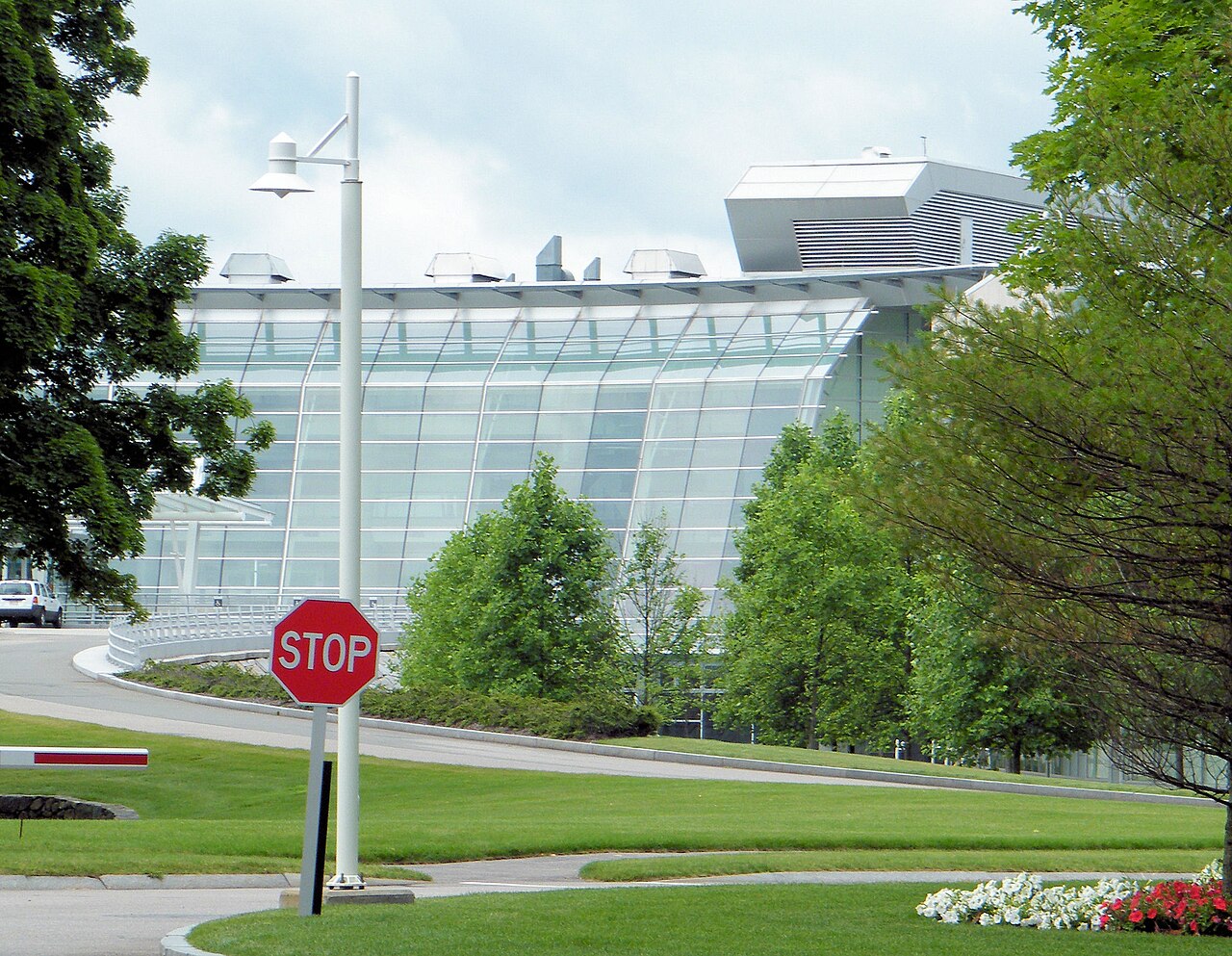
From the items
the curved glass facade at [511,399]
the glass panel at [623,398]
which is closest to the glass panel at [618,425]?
the curved glass facade at [511,399]

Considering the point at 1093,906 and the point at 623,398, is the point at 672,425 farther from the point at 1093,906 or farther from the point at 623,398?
the point at 1093,906

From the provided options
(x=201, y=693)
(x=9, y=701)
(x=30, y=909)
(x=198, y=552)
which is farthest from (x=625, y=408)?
(x=30, y=909)

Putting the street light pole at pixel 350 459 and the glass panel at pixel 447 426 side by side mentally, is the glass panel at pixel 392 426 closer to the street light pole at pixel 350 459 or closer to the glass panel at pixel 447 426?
the glass panel at pixel 447 426

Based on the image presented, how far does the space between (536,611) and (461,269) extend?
32.8 metres

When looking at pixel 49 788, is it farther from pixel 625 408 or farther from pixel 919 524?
pixel 625 408

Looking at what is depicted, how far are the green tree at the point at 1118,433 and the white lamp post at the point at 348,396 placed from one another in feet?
12.7

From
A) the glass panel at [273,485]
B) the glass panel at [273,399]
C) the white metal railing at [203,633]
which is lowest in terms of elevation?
the white metal railing at [203,633]

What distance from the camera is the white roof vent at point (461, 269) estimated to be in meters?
65.5

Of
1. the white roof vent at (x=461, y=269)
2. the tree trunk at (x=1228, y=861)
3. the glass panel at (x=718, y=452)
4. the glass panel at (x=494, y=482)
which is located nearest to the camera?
the tree trunk at (x=1228, y=861)

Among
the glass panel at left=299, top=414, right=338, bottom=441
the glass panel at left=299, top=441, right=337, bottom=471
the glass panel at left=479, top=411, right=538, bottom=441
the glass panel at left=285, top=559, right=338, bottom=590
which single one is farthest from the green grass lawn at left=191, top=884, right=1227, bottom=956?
the glass panel at left=299, top=414, right=338, bottom=441

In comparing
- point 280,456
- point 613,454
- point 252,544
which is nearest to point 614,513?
point 613,454

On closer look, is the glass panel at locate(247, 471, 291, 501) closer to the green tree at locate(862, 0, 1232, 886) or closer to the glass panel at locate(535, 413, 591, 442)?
the glass panel at locate(535, 413, 591, 442)

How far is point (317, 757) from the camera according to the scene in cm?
976

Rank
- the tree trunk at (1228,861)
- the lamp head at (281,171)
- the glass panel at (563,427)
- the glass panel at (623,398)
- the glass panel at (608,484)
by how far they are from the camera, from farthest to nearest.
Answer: the glass panel at (563,427)
the glass panel at (623,398)
the glass panel at (608,484)
the lamp head at (281,171)
the tree trunk at (1228,861)
